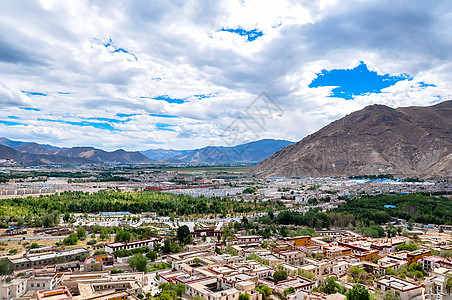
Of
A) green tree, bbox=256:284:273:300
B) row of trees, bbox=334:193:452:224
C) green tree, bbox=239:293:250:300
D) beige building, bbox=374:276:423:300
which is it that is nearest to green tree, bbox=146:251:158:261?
green tree, bbox=256:284:273:300

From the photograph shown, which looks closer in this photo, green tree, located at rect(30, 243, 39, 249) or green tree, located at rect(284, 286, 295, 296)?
green tree, located at rect(284, 286, 295, 296)

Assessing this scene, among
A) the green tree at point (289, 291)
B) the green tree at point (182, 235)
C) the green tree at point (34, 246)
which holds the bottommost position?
the green tree at point (34, 246)

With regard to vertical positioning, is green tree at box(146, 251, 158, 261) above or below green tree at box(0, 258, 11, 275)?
below

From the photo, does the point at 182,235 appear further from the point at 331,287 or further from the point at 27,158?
the point at 27,158

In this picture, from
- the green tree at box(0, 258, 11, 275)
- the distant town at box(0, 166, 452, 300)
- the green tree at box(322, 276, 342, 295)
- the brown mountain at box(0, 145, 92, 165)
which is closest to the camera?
the distant town at box(0, 166, 452, 300)

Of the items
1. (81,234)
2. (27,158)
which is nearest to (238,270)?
(81,234)

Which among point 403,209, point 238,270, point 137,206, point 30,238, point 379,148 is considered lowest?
point 30,238

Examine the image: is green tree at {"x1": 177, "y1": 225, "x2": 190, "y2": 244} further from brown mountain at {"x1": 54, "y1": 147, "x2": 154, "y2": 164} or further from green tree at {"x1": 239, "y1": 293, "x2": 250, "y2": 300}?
brown mountain at {"x1": 54, "y1": 147, "x2": 154, "y2": 164}

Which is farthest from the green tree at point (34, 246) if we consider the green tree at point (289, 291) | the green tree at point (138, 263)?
the green tree at point (289, 291)

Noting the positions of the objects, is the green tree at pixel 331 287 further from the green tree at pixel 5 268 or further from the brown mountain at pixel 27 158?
the brown mountain at pixel 27 158
